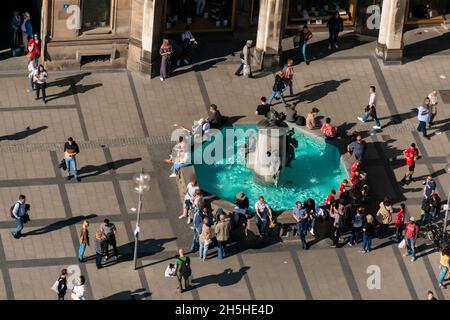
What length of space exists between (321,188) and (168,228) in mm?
6443

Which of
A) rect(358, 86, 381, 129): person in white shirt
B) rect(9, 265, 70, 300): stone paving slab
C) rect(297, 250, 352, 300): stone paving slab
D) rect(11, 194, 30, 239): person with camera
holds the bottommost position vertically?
rect(297, 250, 352, 300): stone paving slab

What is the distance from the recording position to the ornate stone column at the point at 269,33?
72.3 m

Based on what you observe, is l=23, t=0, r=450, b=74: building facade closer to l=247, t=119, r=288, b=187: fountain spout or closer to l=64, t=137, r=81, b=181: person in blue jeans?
l=64, t=137, r=81, b=181: person in blue jeans

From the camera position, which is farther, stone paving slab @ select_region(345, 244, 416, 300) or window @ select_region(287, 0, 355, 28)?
window @ select_region(287, 0, 355, 28)

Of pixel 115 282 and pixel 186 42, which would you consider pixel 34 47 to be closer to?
pixel 186 42

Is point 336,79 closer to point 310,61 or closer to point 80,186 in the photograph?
point 310,61

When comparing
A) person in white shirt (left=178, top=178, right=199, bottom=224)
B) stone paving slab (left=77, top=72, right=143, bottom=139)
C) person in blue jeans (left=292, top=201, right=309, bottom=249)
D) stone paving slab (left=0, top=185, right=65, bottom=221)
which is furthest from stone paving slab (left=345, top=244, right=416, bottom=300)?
stone paving slab (left=0, top=185, right=65, bottom=221)

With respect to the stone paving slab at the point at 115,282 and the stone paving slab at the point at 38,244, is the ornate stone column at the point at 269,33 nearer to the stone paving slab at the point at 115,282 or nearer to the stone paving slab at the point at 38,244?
the stone paving slab at the point at 38,244

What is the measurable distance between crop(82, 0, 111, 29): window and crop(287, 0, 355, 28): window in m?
8.94

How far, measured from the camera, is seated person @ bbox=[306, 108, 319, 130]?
69.2 meters

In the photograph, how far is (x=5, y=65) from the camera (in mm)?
72438

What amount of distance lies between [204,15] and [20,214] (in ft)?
54.6

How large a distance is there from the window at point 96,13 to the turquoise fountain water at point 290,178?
24.9 ft

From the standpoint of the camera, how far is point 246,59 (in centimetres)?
7275
